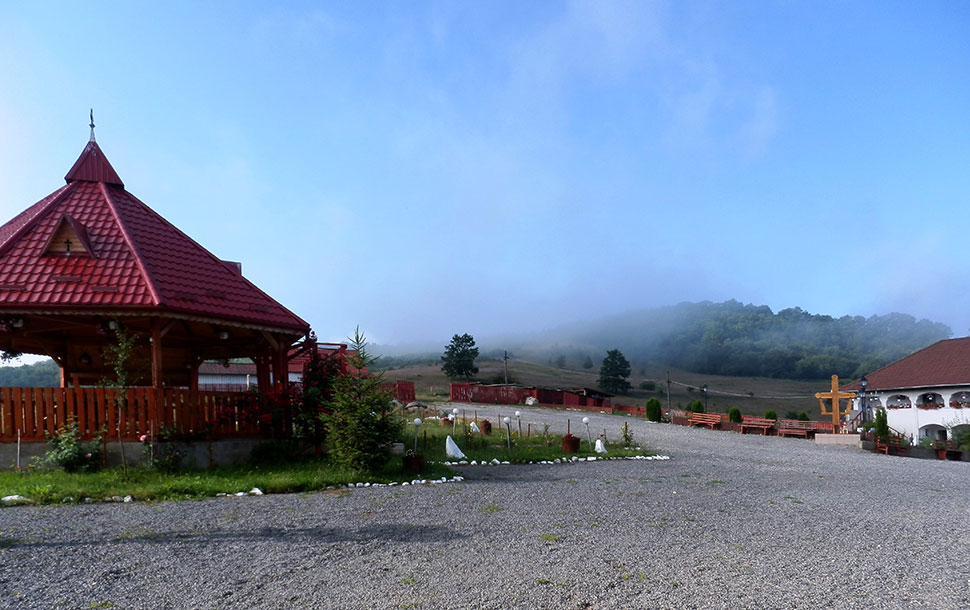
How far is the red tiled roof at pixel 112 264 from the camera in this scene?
36.0 feet

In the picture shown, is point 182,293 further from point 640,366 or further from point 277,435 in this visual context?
point 640,366

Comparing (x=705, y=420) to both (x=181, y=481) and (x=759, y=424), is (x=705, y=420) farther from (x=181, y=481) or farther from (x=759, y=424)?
(x=181, y=481)

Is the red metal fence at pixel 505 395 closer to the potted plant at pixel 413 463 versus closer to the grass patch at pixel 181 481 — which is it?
the potted plant at pixel 413 463

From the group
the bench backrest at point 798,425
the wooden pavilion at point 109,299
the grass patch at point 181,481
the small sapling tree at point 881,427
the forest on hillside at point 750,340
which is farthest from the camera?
the forest on hillside at point 750,340

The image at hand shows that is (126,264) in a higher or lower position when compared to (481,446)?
higher

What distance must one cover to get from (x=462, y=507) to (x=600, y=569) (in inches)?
126

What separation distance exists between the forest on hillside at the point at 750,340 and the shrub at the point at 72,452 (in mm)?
104566

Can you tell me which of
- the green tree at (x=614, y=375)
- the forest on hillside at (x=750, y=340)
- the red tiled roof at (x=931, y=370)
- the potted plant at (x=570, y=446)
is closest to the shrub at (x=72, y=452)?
the potted plant at (x=570, y=446)

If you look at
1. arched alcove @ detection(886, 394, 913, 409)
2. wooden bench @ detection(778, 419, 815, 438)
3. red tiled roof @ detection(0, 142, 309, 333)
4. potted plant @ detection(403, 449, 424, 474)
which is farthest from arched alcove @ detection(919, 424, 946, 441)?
red tiled roof @ detection(0, 142, 309, 333)

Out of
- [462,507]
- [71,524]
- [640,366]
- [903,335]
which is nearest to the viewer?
[71,524]

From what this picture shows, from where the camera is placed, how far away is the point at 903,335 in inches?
5354

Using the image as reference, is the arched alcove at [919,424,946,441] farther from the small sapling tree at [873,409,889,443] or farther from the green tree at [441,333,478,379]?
the green tree at [441,333,478,379]

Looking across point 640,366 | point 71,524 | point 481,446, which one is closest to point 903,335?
point 640,366

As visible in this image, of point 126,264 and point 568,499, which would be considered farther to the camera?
point 126,264
